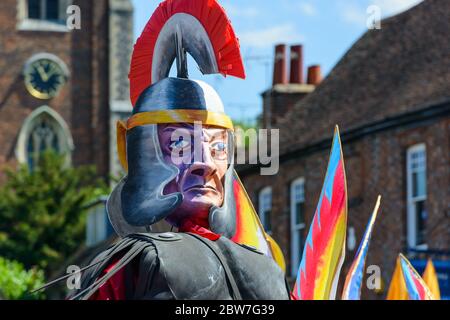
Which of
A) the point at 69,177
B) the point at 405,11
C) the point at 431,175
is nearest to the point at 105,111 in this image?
the point at 69,177

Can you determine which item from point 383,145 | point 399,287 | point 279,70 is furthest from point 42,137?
point 399,287

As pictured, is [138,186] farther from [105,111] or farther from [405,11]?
[105,111]

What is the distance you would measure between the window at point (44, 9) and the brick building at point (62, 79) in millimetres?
39

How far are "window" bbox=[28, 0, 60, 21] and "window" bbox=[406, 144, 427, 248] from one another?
127 feet

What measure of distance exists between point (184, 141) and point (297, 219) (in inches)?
1016

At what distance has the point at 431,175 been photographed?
Result: 27.4 meters

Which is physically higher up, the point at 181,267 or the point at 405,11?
the point at 405,11

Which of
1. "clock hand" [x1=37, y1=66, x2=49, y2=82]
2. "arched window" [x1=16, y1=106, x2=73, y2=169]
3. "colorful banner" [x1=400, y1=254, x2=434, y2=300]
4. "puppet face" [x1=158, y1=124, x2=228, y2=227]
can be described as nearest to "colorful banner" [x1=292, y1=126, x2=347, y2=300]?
"puppet face" [x1=158, y1=124, x2=228, y2=227]

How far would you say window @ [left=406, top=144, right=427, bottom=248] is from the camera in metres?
27.8

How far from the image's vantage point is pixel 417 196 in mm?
28094

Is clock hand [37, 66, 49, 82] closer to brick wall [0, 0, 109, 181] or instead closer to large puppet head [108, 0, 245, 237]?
brick wall [0, 0, 109, 181]

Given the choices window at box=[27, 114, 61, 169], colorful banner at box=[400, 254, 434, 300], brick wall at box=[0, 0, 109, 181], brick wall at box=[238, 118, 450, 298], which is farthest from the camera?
brick wall at box=[0, 0, 109, 181]

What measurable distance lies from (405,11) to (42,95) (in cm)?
3472
